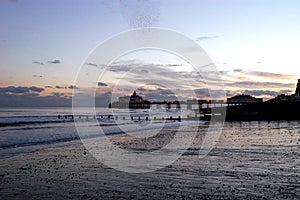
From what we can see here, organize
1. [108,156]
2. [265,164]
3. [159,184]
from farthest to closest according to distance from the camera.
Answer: [108,156]
[265,164]
[159,184]

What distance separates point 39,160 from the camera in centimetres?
1959

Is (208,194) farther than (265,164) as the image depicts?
No

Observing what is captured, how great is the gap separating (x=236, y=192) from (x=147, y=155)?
10.3 m

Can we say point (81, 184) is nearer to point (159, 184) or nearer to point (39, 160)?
point (159, 184)

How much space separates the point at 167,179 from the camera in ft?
44.1

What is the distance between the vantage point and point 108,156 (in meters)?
20.8

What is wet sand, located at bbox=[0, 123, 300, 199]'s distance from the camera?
36.7ft

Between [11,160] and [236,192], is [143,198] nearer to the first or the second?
[236,192]

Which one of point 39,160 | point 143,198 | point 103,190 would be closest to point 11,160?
point 39,160

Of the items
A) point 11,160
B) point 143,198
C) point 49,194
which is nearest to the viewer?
point 143,198

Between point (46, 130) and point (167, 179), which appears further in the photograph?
point (46, 130)

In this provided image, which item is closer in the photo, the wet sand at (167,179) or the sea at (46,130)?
the wet sand at (167,179)

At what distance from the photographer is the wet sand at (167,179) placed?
11172 mm

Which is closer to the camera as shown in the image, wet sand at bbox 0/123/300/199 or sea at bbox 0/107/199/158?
wet sand at bbox 0/123/300/199
